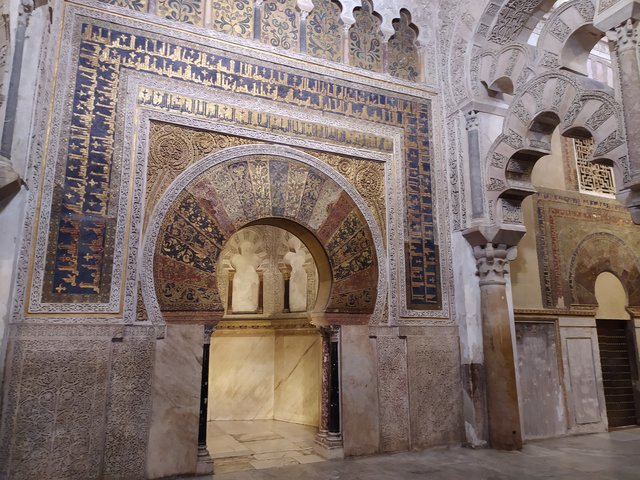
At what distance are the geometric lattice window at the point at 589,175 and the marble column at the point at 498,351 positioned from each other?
259 centimetres

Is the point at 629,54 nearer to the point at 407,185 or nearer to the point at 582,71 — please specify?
the point at 582,71

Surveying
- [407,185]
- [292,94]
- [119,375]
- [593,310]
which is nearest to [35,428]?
[119,375]

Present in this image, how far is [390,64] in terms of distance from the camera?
18.2ft

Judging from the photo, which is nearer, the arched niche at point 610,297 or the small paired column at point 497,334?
the small paired column at point 497,334

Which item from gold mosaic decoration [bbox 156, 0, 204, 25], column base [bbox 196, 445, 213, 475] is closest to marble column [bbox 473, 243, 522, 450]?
column base [bbox 196, 445, 213, 475]

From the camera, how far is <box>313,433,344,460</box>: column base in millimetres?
4457

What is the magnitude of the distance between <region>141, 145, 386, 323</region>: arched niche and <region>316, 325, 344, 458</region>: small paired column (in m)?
0.27

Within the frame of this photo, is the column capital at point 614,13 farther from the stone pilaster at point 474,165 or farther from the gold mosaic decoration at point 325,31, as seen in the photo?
the gold mosaic decoration at point 325,31

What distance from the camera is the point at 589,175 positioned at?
696 cm

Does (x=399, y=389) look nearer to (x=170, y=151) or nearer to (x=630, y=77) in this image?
(x=170, y=151)

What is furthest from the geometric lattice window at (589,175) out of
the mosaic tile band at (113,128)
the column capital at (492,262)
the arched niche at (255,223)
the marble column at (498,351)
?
the arched niche at (255,223)

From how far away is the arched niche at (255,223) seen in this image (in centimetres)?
411

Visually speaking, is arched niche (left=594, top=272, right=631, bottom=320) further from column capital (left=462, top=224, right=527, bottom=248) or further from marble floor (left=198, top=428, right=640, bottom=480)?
column capital (left=462, top=224, right=527, bottom=248)

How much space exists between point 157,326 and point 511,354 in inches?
132
